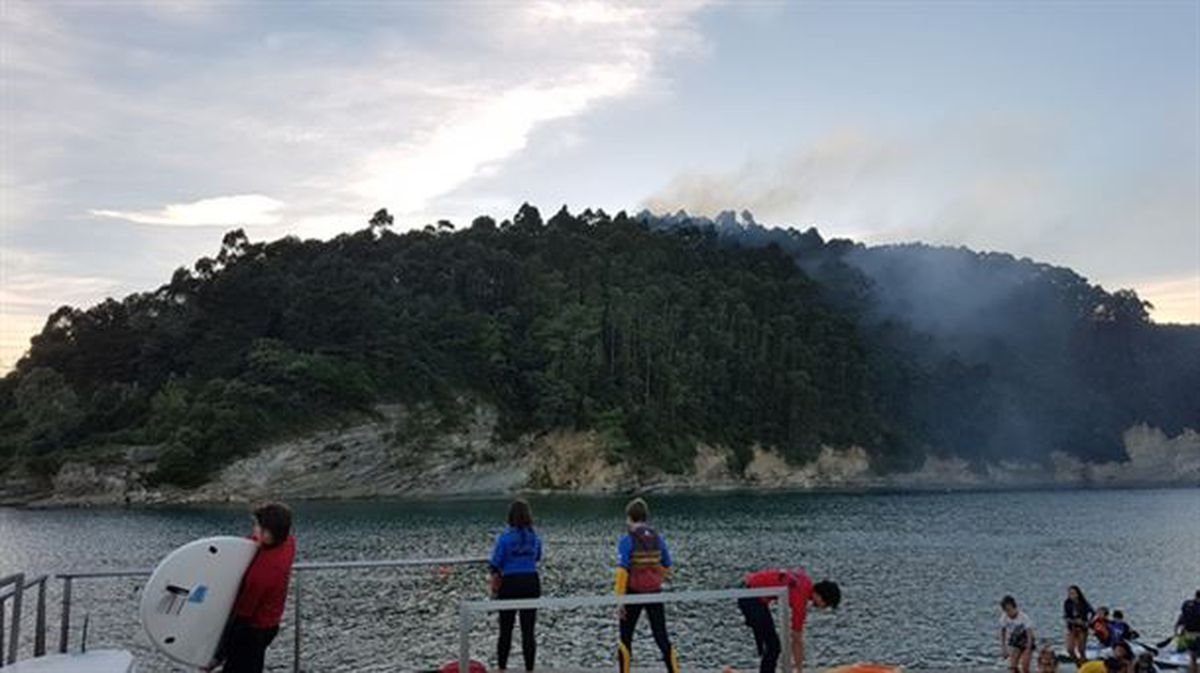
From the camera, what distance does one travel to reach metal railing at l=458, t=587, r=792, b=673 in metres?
7.52

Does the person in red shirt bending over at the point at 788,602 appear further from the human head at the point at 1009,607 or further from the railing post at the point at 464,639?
the human head at the point at 1009,607

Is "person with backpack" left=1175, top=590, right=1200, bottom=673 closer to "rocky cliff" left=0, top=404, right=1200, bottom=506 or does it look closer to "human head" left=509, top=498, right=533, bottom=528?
"human head" left=509, top=498, right=533, bottom=528

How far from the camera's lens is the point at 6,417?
12025cm

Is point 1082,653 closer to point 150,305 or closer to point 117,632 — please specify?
point 117,632

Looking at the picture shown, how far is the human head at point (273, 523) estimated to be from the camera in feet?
23.3

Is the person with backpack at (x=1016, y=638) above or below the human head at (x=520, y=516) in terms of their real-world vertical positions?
below

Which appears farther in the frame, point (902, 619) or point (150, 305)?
point (150, 305)

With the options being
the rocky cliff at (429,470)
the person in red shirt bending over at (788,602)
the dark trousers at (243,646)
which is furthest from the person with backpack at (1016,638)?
the rocky cliff at (429,470)

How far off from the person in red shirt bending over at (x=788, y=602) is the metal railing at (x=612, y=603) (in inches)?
8.6

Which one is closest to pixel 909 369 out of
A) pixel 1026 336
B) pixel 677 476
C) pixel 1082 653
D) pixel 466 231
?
pixel 1026 336

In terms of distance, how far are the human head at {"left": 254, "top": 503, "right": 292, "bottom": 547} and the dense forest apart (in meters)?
106

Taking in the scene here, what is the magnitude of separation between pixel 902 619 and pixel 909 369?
491 ft

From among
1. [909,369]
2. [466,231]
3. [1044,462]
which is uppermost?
[466,231]

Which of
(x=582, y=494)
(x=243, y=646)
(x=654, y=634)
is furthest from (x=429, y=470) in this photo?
(x=243, y=646)
